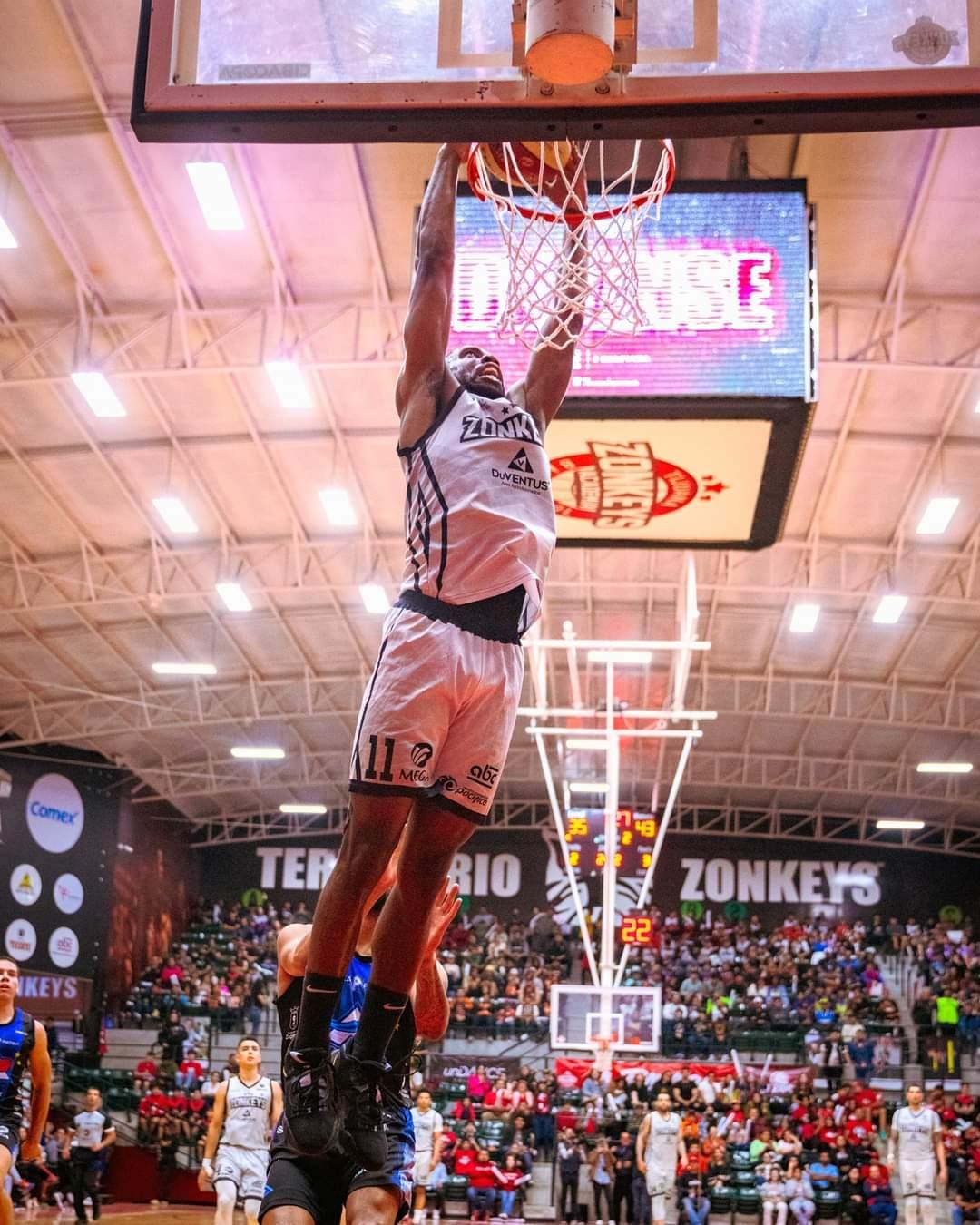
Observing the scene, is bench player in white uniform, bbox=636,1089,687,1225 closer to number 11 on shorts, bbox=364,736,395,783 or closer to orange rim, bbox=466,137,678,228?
orange rim, bbox=466,137,678,228

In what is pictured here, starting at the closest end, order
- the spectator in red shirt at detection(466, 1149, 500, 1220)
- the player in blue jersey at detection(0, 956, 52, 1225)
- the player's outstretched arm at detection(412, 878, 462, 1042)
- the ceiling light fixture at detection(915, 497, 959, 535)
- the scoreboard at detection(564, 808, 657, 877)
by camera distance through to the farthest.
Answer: the player's outstretched arm at detection(412, 878, 462, 1042), the player in blue jersey at detection(0, 956, 52, 1225), the ceiling light fixture at detection(915, 497, 959, 535), the spectator in red shirt at detection(466, 1149, 500, 1220), the scoreboard at detection(564, 808, 657, 877)

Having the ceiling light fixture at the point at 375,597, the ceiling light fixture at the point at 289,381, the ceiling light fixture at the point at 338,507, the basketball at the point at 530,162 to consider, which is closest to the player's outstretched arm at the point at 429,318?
the basketball at the point at 530,162

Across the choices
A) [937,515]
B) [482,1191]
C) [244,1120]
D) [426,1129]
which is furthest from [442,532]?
[482,1191]

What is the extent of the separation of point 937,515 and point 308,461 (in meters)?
8.30

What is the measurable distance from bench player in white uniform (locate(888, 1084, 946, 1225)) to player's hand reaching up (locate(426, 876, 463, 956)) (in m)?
11.8

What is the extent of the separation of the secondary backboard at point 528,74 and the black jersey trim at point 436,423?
0.81 metres

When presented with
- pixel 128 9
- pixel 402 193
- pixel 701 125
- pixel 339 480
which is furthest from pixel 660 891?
pixel 701 125

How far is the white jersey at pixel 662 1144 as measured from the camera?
16.6m

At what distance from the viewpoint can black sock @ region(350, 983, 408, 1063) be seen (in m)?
3.26

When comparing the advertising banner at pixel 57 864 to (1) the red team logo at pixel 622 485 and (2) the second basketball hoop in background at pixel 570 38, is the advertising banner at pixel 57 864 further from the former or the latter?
(2) the second basketball hoop in background at pixel 570 38

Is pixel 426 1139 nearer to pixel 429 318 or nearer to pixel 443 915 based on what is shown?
pixel 443 915

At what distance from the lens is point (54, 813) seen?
Result: 91.8 ft

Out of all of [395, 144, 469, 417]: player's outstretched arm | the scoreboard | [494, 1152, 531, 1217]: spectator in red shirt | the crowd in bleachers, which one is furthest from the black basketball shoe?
the scoreboard

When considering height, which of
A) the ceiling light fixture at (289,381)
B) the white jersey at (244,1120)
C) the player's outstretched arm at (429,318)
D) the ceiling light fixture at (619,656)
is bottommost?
the white jersey at (244,1120)
